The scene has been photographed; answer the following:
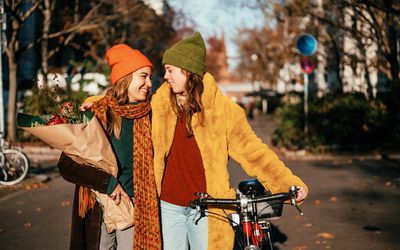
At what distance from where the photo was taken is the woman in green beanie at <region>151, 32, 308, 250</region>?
10.4 ft

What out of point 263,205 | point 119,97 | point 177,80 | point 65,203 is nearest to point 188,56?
point 177,80

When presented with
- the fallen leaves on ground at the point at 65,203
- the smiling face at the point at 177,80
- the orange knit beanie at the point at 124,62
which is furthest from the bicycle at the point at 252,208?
the fallen leaves on ground at the point at 65,203

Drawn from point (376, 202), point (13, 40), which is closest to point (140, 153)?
point (376, 202)

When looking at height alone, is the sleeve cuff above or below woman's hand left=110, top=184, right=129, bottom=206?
above

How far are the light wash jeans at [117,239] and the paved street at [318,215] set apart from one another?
329 cm

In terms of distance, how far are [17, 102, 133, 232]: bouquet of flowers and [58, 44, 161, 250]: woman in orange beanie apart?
0.19 feet

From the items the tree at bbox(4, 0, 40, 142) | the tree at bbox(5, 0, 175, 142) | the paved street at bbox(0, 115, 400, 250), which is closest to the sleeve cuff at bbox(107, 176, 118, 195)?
the paved street at bbox(0, 115, 400, 250)

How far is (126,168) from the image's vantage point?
3.19m

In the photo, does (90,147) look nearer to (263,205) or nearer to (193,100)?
(193,100)

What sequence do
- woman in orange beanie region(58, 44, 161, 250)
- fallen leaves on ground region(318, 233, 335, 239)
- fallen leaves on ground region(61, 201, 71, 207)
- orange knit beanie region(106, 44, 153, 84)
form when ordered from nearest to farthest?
woman in orange beanie region(58, 44, 161, 250) < orange knit beanie region(106, 44, 153, 84) < fallen leaves on ground region(318, 233, 335, 239) < fallen leaves on ground region(61, 201, 71, 207)

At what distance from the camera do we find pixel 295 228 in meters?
7.07

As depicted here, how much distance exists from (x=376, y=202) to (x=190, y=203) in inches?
257

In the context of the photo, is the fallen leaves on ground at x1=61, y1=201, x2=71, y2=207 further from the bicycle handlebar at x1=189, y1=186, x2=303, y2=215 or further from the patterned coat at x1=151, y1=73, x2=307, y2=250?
the bicycle handlebar at x1=189, y1=186, x2=303, y2=215

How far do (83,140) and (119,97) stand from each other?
0.42 m
